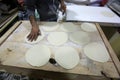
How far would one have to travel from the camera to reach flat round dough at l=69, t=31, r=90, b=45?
1.01 metres

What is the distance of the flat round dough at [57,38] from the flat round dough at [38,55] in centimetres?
10

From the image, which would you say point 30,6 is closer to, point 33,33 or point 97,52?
point 33,33

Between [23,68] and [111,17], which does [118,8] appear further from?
[23,68]

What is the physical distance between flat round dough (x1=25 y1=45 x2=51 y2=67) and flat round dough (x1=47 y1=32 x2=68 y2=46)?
0.10 m

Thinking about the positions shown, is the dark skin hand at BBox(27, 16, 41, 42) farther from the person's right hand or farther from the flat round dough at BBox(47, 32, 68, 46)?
the flat round dough at BBox(47, 32, 68, 46)

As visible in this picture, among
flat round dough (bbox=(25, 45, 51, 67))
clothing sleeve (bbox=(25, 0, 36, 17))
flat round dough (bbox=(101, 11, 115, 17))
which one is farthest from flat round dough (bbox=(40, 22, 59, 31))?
flat round dough (bbox=(101, 11, 115, 17))

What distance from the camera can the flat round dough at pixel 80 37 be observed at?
→ 1.01 m

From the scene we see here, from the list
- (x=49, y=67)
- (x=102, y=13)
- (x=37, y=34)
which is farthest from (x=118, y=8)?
(x=49, y=67)

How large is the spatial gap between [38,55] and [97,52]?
1.52ft

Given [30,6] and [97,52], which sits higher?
[30,6]

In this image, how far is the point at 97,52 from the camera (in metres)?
0.91

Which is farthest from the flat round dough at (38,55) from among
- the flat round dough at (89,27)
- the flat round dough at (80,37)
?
the flat round dough at (89,27)

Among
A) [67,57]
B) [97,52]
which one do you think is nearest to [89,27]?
[97,52]

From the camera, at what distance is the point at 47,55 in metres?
0.87
